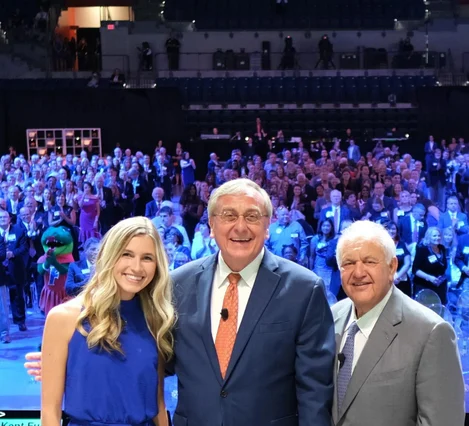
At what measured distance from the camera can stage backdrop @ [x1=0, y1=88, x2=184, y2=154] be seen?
20344 millimetres

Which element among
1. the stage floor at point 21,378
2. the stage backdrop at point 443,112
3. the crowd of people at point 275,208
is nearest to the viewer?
the stage floor at point 21,378

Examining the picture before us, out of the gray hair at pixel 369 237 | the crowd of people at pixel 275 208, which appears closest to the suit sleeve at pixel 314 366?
the gray hair at pixel 369 237

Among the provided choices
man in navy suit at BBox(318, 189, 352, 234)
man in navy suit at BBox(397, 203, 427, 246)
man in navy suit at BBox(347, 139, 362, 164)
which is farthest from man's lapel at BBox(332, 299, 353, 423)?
man in navy suit at BBox(347, 139, 362, 164)

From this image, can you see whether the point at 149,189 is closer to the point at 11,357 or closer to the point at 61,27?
the point at 11,357

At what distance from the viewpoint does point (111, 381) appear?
2.67 m

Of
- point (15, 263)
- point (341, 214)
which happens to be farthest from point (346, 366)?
point (341, 214)

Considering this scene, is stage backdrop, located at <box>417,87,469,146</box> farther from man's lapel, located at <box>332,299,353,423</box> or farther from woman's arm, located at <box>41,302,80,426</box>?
woman's arm, located at <box>41,302,80,426</box>

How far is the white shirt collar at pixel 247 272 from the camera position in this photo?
2666 millimetres

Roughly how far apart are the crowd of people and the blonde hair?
1.94m

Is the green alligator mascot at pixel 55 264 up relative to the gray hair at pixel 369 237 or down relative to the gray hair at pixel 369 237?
down

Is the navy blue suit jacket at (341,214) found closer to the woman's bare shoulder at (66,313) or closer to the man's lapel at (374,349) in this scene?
the man's lapel at (374,349)

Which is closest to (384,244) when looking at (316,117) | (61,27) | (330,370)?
(330,370)

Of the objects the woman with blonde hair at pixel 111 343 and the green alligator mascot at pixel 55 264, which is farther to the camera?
the green alligator mascot at pixel 55 264

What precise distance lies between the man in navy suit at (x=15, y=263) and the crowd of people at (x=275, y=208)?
11 mm
